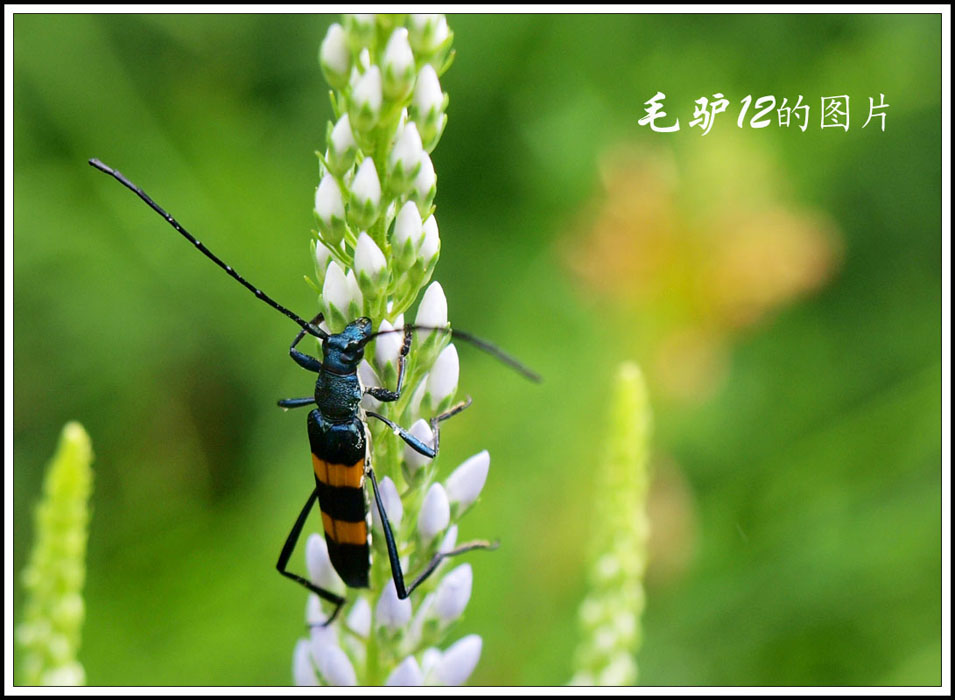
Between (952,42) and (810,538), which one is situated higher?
(952,42)

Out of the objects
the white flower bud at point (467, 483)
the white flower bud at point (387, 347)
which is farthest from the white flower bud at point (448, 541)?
the white flower bud at point (387, 347)

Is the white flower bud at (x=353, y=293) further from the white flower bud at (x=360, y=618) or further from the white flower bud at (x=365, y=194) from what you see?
the white flower bud at (x=360, y=618)

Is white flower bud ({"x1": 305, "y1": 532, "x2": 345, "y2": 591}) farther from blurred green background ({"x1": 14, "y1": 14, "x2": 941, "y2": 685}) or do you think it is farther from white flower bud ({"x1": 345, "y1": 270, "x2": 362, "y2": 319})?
blurred green background ({"x1": 14, "y1": 14, "x2": 941, "y2": 685})

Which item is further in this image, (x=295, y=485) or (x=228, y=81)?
(x=228, y=81)

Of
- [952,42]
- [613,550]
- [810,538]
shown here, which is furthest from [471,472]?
[952,42]

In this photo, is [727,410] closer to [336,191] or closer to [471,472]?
[471,472]

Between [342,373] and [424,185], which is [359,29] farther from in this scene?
[342,373]

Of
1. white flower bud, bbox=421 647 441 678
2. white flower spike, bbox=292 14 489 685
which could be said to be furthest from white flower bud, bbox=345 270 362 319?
white flower bud, bbox=421 647 441 678
